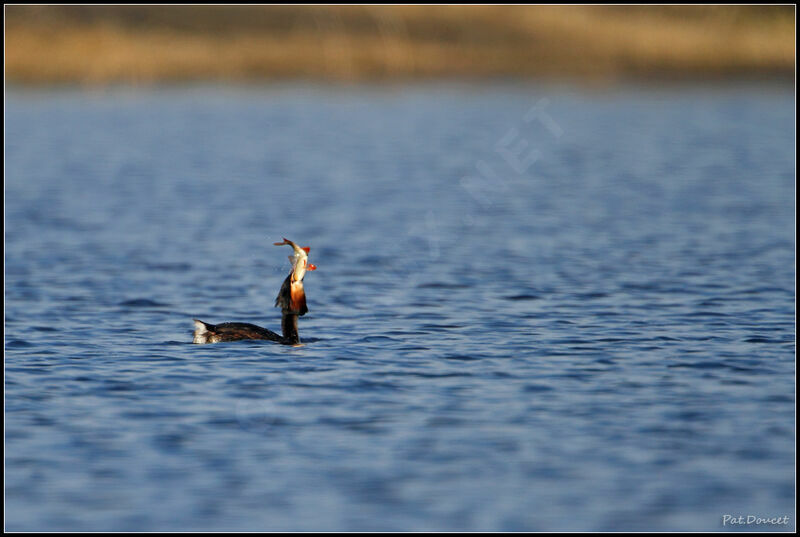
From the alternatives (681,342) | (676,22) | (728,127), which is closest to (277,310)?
(681,342)

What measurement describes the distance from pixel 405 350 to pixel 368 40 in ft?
123

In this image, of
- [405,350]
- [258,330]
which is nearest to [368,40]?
[258,330]

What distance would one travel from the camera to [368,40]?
165ft

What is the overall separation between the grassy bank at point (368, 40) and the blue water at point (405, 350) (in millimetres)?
11611

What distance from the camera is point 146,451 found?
33.4ft

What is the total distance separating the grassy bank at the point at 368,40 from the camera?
151 feet

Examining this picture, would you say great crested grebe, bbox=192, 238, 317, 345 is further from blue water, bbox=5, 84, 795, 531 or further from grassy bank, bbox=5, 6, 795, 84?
grassy bank, bbox=5, 6, 795, 84

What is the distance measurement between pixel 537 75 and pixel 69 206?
36.4 metres

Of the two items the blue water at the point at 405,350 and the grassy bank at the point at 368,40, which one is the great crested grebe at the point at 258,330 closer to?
the blue water at the point at 405,350

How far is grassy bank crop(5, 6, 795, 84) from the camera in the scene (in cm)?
4588

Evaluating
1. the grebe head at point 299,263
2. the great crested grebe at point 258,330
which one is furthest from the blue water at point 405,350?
the grebe head at point 299,263

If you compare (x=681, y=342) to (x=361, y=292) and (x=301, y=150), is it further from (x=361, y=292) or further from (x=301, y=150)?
(x=301, y=150)

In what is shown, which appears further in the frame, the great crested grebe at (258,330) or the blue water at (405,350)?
the great crested grebe at (258,330)

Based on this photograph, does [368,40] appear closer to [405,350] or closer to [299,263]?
[405,350]
